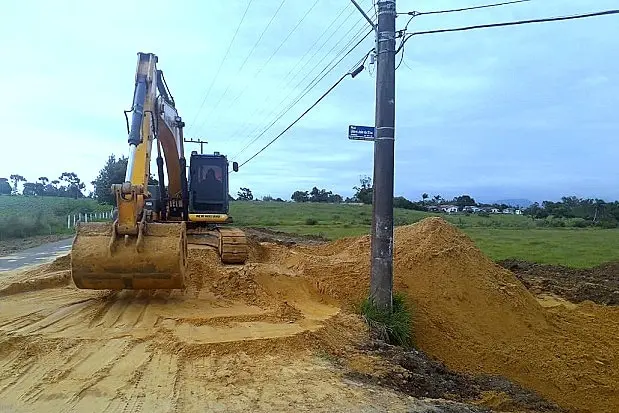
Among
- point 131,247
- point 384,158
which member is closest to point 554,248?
point 384,158

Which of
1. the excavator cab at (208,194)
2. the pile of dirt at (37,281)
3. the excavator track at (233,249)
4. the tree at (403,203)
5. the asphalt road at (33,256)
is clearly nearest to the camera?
the pile of dirt at (37,281)

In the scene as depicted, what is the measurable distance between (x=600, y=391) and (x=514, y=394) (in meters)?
3.03

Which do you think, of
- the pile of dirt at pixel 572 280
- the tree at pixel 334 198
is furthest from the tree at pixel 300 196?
the pile of dirt at pixel 572 280

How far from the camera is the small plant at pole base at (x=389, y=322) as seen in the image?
8.81 metres

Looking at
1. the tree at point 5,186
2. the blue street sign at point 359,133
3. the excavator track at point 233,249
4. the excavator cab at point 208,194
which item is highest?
the tree at point 5,186

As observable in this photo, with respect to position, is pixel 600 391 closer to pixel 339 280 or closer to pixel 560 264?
pixel 339 280

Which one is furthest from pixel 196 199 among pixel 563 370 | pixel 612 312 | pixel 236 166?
pixel 612 312

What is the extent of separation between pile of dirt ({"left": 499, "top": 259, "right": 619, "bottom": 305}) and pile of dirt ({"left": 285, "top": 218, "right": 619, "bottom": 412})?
1.76m

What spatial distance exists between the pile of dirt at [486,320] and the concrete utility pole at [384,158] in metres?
1.29

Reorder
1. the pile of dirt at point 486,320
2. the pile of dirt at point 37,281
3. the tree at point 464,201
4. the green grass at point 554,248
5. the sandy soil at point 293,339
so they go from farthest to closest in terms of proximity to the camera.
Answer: the tree at point 464,201 → the green grass at point 554,248 → the pile of dirt at point 37,281 → the pile of dirt at point 486,320 → the sandy soil at point 293,339

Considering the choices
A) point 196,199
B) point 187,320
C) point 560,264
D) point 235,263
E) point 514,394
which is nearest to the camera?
point 514,394

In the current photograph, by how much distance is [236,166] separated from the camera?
15.1 m

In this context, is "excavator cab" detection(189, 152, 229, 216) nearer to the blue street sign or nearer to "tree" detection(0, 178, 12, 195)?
the blue street sign

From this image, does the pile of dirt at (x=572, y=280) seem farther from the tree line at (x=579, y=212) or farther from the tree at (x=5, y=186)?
the tree at (x=5, y=186)
